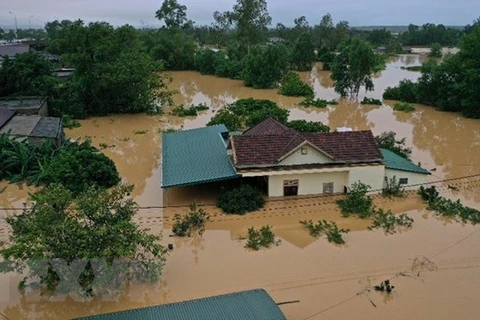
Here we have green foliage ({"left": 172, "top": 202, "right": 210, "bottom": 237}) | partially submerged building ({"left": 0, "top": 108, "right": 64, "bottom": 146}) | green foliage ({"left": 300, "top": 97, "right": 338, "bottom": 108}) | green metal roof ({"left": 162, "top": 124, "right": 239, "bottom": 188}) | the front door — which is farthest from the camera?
green foliage ({"left": 300, "top": 97, "right": 338, "bottom": 108})

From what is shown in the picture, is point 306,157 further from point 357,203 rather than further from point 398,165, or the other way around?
point 398,165

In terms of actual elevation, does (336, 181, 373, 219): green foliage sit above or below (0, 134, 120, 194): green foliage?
below

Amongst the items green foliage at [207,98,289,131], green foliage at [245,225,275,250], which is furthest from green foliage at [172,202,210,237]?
green foliage at [207,98,289,131]

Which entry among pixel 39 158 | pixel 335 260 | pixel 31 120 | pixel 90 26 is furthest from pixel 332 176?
pixel 90 26

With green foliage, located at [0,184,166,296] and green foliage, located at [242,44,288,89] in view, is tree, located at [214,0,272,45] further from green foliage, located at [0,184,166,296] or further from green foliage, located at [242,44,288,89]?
green foliage, located at [0,184,166,296]

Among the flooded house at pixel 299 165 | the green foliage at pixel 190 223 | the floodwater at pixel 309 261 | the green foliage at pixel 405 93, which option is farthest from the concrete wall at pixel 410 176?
the green foliage at pixel 405 93

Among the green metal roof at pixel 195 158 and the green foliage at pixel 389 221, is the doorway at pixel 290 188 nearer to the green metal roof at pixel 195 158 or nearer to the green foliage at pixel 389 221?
the green metal roof at pixel 195 158

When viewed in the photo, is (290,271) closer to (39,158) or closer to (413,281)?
(413,281)
